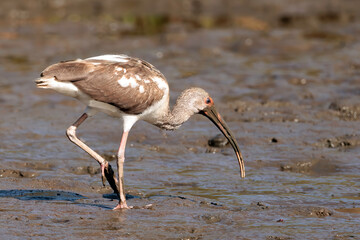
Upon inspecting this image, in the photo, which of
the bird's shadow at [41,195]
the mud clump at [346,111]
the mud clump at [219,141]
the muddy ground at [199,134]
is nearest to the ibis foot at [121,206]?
the muddy ground at [199,134]

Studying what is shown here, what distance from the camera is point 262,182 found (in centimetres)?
824

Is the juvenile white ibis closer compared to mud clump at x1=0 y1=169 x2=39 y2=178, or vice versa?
the juvenile white ibis

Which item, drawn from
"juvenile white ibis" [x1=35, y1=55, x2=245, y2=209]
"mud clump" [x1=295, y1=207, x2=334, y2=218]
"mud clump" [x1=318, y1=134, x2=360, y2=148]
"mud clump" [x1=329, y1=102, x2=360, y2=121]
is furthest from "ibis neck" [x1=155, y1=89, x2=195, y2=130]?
"mud clump" [x1=329, y1=102, x2=360, y2=121]

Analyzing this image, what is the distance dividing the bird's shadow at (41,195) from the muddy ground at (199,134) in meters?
0.03

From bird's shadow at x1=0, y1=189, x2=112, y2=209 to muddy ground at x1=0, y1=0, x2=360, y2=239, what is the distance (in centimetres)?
3

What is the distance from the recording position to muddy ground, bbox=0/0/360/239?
6668mm

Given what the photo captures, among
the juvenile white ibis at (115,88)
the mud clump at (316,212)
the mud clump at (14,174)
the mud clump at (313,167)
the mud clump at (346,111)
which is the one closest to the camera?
the mud clump at (316,212)

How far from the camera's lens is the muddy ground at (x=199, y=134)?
21.9 ft

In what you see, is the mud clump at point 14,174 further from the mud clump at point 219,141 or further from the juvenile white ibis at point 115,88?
the mud clump at point 219,141

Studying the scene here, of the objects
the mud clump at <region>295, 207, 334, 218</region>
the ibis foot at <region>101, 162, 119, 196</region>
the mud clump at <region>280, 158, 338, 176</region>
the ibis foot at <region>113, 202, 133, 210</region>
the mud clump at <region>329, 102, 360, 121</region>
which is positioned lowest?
the ibis foot at <region>113, 202, 133, 210</region>

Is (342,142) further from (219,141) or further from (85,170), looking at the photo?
(85,170)

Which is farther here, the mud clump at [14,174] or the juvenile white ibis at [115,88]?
the mud clump at [14,174]

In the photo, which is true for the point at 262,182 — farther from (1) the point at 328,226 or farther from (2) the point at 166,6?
(2) the point at 166,6

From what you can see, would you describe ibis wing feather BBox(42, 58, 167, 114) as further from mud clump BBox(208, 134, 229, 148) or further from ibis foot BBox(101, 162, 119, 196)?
mud clump BBox(208, 134, 229, 148)
